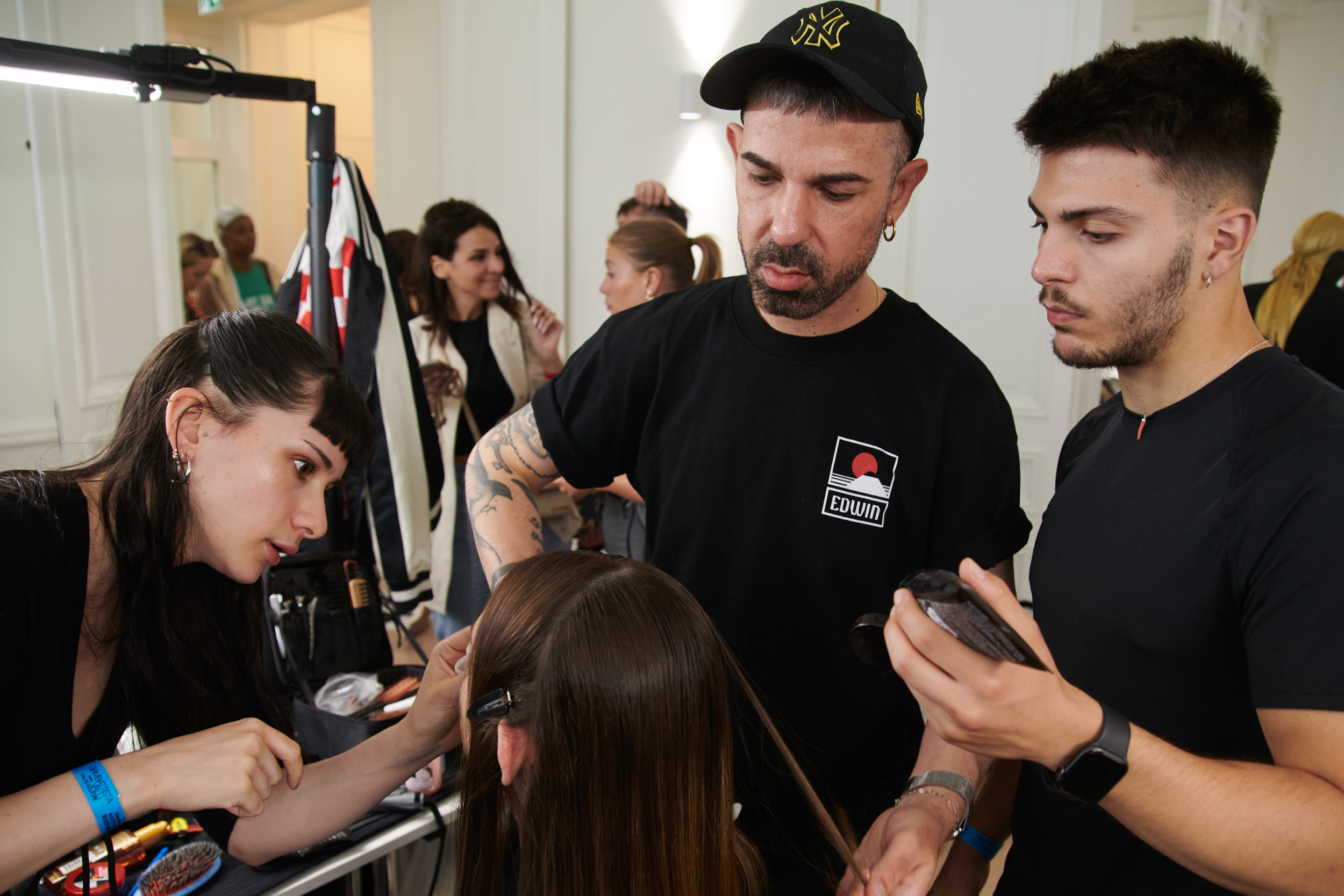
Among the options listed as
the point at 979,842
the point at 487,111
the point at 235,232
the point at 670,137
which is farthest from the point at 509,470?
the point at 235,232

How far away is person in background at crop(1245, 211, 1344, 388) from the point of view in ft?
11.5

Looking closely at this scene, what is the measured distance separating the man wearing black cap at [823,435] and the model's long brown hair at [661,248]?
1582 mm

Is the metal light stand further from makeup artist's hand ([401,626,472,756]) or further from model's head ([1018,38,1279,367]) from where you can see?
model's head ([1018,38,1279,367])

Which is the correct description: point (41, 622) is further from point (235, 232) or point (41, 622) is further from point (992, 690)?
point (235, 232)

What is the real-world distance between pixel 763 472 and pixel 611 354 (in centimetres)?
33

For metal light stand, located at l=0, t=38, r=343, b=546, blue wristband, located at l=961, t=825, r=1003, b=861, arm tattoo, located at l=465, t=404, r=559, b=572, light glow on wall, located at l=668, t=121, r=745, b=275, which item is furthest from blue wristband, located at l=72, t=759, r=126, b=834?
light glow on wall, located at l=668, t=121, r=745, b=275

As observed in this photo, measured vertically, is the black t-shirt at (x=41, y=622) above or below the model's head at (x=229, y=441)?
below

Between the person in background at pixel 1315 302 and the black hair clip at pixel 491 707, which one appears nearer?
the black hair clip at pixel 491 707

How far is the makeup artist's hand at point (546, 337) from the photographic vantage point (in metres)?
3.30

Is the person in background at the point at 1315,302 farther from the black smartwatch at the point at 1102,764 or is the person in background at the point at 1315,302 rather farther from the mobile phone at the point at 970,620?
the mobile phone at the point at 970,620

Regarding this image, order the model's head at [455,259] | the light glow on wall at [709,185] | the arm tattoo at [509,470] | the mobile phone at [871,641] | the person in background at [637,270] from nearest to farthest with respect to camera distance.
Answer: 1. the mobile phone at [871,641]
2. the arm tattoo at [509,470]
3. the person in background at [637,270]
4. the model's head at [455,259]
5. the light glow on wall at [709,185]

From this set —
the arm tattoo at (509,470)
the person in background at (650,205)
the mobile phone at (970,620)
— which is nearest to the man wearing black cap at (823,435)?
the arm tattoo at (509,470)

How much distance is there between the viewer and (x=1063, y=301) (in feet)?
3.56

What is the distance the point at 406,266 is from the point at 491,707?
116 inches
